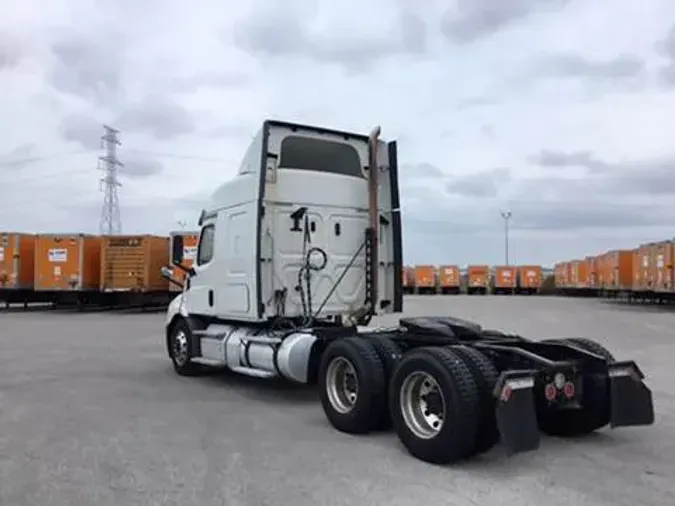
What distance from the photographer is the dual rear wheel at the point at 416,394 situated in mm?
5918

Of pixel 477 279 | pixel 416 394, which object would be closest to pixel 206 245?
pixel 416 394

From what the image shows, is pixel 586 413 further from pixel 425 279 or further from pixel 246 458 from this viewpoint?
pixel 425 279

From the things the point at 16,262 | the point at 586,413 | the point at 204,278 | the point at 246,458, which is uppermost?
the point at 16,262

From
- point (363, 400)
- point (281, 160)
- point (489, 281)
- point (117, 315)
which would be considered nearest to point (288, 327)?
point (281, 160)

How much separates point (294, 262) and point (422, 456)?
4.28m

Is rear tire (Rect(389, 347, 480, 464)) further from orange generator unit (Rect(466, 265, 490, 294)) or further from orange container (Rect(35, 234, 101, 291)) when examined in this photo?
orange generator unit (Rect(466, 265, 490, 294))

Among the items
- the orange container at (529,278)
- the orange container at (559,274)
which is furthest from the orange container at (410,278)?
the orange container at (559,274)

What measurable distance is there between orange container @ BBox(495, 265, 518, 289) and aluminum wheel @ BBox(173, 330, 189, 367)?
173 feet

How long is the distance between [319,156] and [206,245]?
2404 mm

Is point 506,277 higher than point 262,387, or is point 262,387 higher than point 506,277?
point 506,277

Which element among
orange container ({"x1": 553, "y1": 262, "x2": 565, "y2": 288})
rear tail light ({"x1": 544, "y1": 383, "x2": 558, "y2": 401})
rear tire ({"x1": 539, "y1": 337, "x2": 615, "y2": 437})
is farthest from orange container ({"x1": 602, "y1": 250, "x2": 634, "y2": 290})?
rear tail light ({"x1": 544, "y1": 383, "x2": 558, "y2": 401})

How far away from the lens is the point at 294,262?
994 centimetres

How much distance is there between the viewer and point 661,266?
31.9m

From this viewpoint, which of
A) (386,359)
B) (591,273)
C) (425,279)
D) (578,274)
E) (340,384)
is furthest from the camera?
(425,279)
